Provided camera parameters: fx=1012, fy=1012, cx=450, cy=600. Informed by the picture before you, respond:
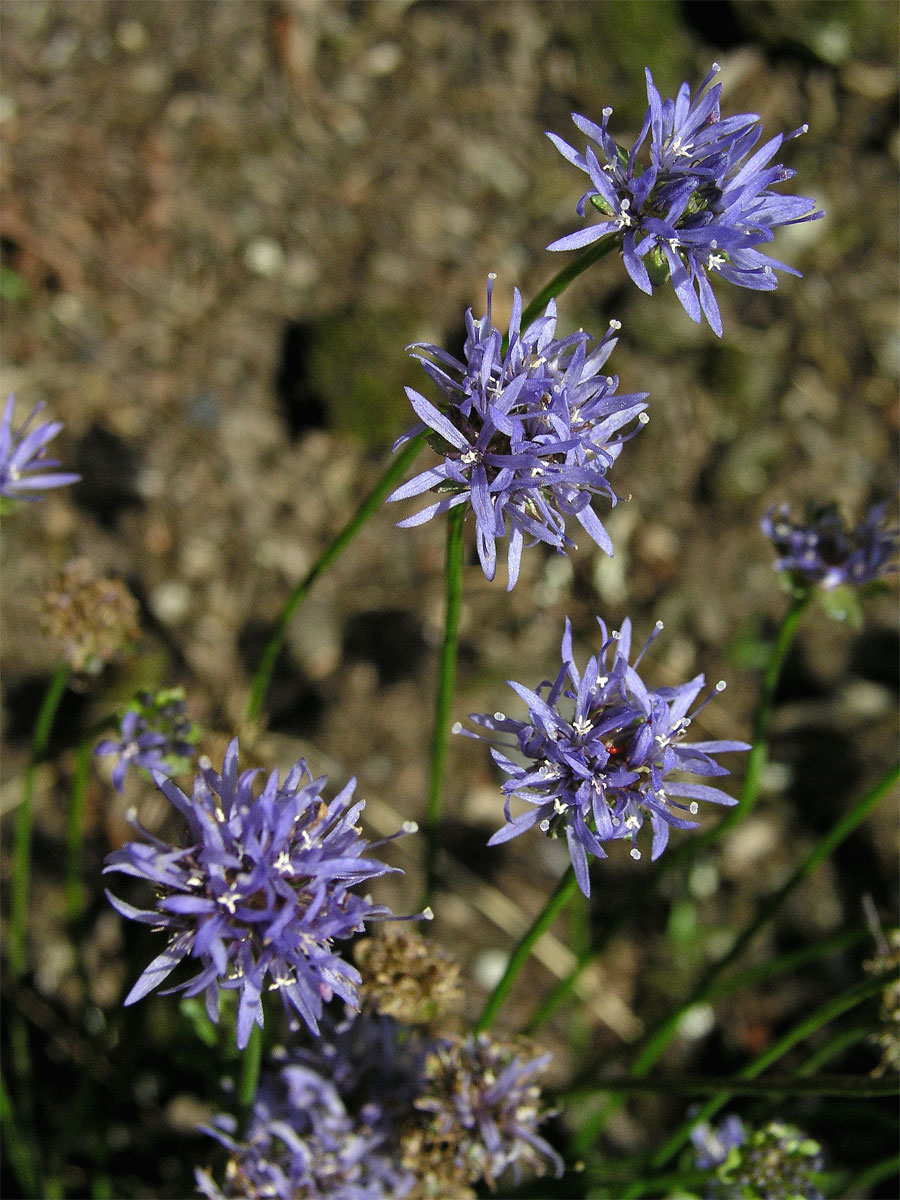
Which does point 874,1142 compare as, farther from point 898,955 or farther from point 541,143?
point 541,143

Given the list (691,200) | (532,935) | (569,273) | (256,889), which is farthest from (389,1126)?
(691,200)

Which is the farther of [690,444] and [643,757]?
[690,444]

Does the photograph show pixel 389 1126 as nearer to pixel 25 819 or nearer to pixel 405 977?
pixel 405 977

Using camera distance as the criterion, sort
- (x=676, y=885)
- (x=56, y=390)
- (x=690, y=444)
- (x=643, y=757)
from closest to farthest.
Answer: (x=643, y=757) < (x=676, y=885) < (x=56, y=390) < (x=690, y=444)

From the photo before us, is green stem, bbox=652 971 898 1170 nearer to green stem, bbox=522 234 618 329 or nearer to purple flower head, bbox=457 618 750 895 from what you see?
purple flower head, bbox=457 618 750 895

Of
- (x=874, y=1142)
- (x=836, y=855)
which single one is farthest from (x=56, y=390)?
(x=874, y=1142)

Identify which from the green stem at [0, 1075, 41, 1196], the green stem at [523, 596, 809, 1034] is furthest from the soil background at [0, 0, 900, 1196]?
the green stem at [523, 596, 809, 1034]

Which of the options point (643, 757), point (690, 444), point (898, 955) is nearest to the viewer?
point (643, 757)
